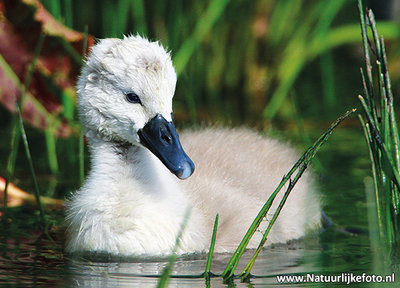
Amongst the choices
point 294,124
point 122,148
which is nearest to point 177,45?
point 294,124

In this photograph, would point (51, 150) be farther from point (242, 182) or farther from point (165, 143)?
point (165, 143)

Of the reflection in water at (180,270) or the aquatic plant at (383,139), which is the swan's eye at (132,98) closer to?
the reflection in water at (180,270)

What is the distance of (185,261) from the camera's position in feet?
12.5

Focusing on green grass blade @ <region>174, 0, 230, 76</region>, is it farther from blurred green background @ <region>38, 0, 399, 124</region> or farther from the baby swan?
the baby swan

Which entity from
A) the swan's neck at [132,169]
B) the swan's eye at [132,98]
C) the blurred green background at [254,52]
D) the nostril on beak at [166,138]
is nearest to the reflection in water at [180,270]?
the swan's neck at [132,169]

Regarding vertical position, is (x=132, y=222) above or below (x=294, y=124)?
below

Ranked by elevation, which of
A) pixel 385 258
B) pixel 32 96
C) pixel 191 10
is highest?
pixel 191 10

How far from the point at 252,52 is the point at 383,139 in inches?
191

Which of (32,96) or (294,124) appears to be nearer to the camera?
(32,96)

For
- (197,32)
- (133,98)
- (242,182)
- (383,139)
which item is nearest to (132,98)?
(133,98)

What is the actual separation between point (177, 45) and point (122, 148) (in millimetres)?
3209

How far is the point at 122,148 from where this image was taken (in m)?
4.05

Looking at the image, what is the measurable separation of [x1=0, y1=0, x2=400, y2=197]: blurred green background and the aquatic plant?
2.91 meters

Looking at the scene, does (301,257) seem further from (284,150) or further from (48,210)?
(48,210)
